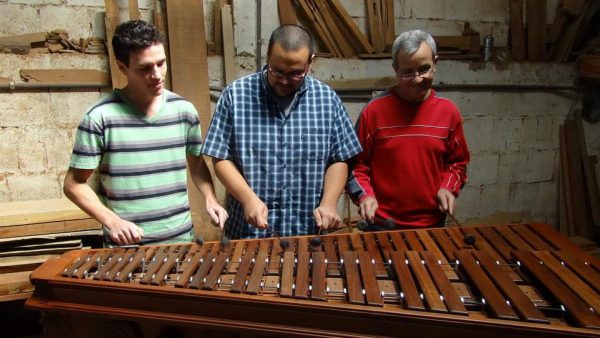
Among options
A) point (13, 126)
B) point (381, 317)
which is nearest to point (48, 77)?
point (13, 126)

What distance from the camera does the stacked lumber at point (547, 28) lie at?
3785 mm

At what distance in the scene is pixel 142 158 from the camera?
1.86 meters

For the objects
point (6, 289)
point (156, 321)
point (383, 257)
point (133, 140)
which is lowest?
point (6, 289)

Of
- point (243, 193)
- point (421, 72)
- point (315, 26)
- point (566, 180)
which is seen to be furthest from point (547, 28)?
point (243, 193)

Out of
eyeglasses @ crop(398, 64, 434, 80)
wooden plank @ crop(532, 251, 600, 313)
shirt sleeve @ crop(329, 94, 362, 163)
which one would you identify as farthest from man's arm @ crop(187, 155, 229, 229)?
wooden plank @ crop(532, 251, 600, 313)

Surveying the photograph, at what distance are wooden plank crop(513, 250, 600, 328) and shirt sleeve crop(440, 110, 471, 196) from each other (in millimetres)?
540

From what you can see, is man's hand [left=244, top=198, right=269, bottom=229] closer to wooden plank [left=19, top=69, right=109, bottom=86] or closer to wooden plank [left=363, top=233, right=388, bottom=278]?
wooden plank [left=363, top=233, right=388, bottom=278]

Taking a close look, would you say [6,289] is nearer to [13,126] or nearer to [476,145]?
[13,126]

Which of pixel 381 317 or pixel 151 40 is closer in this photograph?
pixel 381 317

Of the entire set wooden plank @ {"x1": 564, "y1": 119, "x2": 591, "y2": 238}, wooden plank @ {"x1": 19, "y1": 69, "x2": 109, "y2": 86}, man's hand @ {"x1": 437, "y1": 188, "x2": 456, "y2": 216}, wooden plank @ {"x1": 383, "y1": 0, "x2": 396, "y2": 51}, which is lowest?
wooden plank @ {"x1": 564, "y1": 119, "x2": 591, "y2": 238}

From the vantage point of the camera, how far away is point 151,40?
5.84ft

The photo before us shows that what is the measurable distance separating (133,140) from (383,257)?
1.16 meters

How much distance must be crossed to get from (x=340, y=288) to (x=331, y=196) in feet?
1.86

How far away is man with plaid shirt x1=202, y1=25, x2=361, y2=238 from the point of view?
1.94 meters
